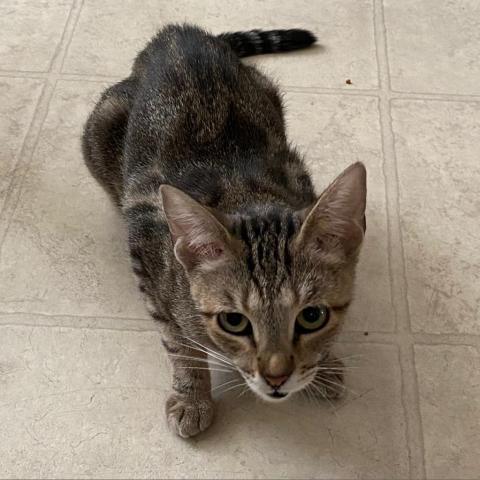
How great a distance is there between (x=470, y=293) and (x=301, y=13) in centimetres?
131

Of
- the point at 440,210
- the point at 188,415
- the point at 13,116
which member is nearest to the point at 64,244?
the point at 13,116

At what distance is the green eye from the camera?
128cm

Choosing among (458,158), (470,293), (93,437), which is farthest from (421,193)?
(93,437)

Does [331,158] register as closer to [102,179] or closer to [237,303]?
[102,179]

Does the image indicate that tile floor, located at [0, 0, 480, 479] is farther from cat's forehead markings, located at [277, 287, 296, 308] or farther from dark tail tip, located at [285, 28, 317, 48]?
cat's forehead markings, located at [277, 287, 296, 308]

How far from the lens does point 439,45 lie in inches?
94.7

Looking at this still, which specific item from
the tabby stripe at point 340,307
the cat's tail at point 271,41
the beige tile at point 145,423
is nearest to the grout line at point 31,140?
the beige tile at point 145,423

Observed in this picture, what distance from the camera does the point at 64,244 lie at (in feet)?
6.15

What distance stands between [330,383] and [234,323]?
0.42 metres

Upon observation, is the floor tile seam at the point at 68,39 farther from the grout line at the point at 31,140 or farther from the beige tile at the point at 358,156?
the beige tile at the point at 358,156

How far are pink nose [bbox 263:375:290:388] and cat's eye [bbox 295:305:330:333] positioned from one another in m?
0.10

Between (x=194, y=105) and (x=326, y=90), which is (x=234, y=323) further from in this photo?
(x=326, y=90)

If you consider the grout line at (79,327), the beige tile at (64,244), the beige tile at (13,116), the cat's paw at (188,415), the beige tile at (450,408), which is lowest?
the beige tile at (450,408)

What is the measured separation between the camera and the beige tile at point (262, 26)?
90.9 inches
